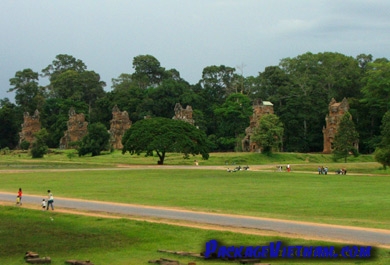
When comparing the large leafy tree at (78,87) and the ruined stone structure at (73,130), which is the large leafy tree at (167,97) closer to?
the ruined stone structure at (73,130)

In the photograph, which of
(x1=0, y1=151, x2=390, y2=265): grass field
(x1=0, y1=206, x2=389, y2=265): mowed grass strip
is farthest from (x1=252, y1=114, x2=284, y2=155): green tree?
(x1=0, y1=206, x2=389, y2=265): mowed grass strip

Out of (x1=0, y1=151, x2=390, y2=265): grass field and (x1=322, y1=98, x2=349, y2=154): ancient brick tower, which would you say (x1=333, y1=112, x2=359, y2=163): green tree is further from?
(x1=0, y1=151, x2=390, y2=265): grass field

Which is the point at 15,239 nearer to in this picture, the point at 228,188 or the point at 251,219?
the point at 251,219

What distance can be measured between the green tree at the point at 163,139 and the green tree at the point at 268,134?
39.3 feet

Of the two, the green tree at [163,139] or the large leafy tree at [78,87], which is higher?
the large leafy tree at [78,87]

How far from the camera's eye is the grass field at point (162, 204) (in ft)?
64.8

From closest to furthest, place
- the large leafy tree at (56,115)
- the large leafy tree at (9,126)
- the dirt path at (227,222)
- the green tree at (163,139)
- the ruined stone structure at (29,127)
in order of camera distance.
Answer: the dirt path at (227,222)
the green tree at (163,139)
the ruined stone structure at (29,127)
the large leafy tree at (56,115)
the large leafy tree at (9,126)

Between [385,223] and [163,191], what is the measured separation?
60.9ft

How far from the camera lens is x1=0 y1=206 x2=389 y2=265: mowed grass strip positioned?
17.9 meters

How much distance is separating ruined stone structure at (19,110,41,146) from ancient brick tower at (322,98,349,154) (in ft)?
194

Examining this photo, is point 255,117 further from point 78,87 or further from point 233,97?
point 78,87

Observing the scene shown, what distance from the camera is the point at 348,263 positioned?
1669 cm

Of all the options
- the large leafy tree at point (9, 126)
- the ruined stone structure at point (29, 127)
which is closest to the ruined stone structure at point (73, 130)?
the ruined stone structure at point (29, 127)

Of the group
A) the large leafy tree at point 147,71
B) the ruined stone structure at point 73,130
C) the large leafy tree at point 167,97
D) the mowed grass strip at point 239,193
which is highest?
the large leafy tree at point 147,71
